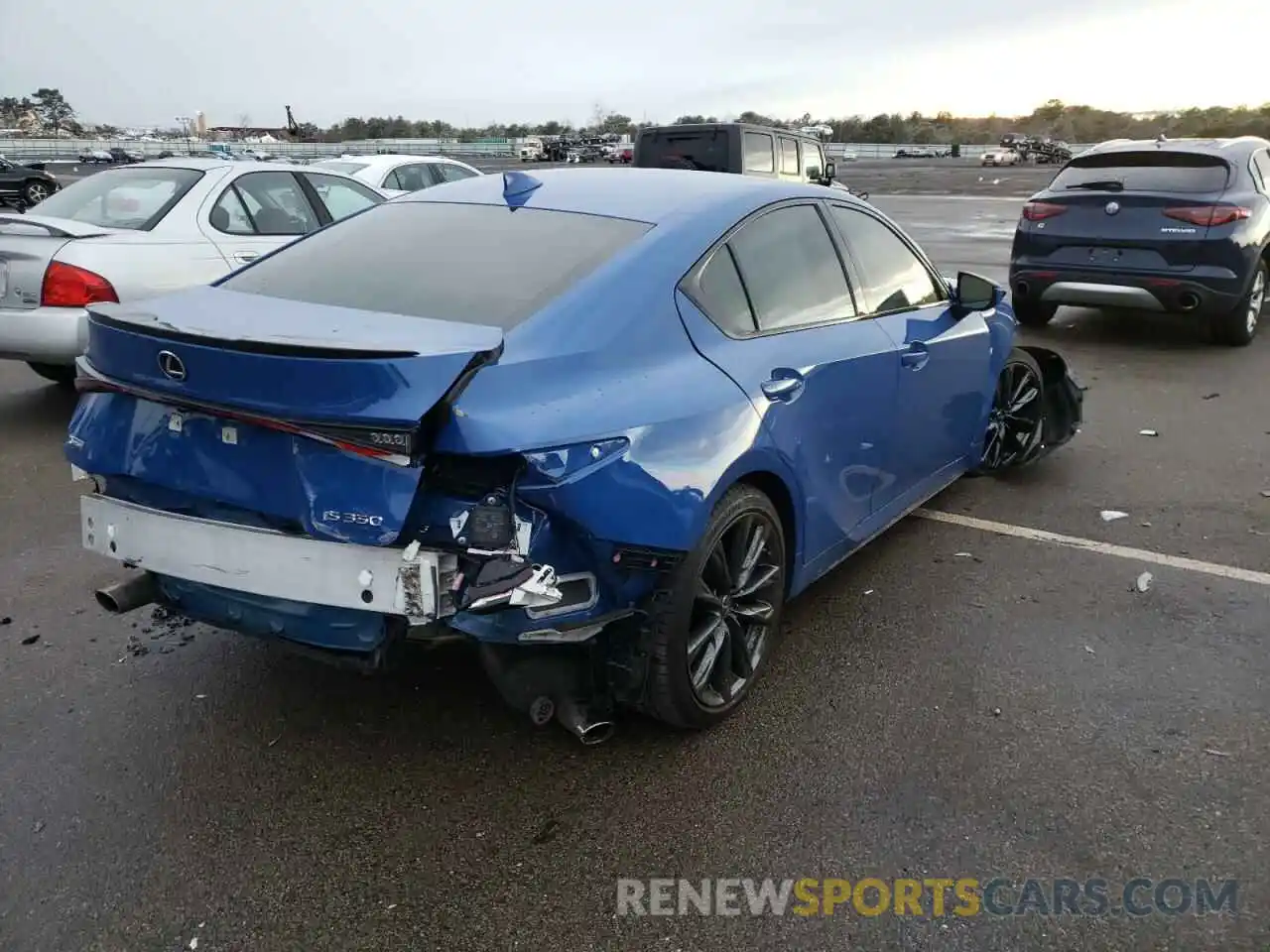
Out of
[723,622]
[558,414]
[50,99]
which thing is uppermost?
[50,99]

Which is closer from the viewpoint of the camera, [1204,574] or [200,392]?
[200,392]

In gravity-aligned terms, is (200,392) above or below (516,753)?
above

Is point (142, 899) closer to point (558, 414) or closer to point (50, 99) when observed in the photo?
point (558, 414)

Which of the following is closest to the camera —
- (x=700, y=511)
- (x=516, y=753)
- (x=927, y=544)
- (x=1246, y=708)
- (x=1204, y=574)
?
(x=700, y=511)

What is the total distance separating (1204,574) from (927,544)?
1.16 metres

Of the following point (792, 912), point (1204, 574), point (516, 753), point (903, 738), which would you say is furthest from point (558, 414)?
point (1204, 574)

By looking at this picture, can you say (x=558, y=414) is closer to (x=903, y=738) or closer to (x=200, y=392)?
(x=200, y=392)

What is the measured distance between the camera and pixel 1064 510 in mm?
5180

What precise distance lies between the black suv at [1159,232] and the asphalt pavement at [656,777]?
15.6 ft

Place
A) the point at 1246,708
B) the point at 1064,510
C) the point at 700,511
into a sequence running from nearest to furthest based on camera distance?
1. the point at 700,511
2. the point at 1246,708
3. the point at 1064,510

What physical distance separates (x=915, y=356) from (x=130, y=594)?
2953mm

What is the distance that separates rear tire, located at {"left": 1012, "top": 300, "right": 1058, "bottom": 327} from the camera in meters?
9.87

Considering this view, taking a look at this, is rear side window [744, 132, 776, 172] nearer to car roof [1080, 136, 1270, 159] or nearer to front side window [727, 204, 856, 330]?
car roof [1080, 136, 1270, 159]

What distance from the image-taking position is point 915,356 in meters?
4.07
